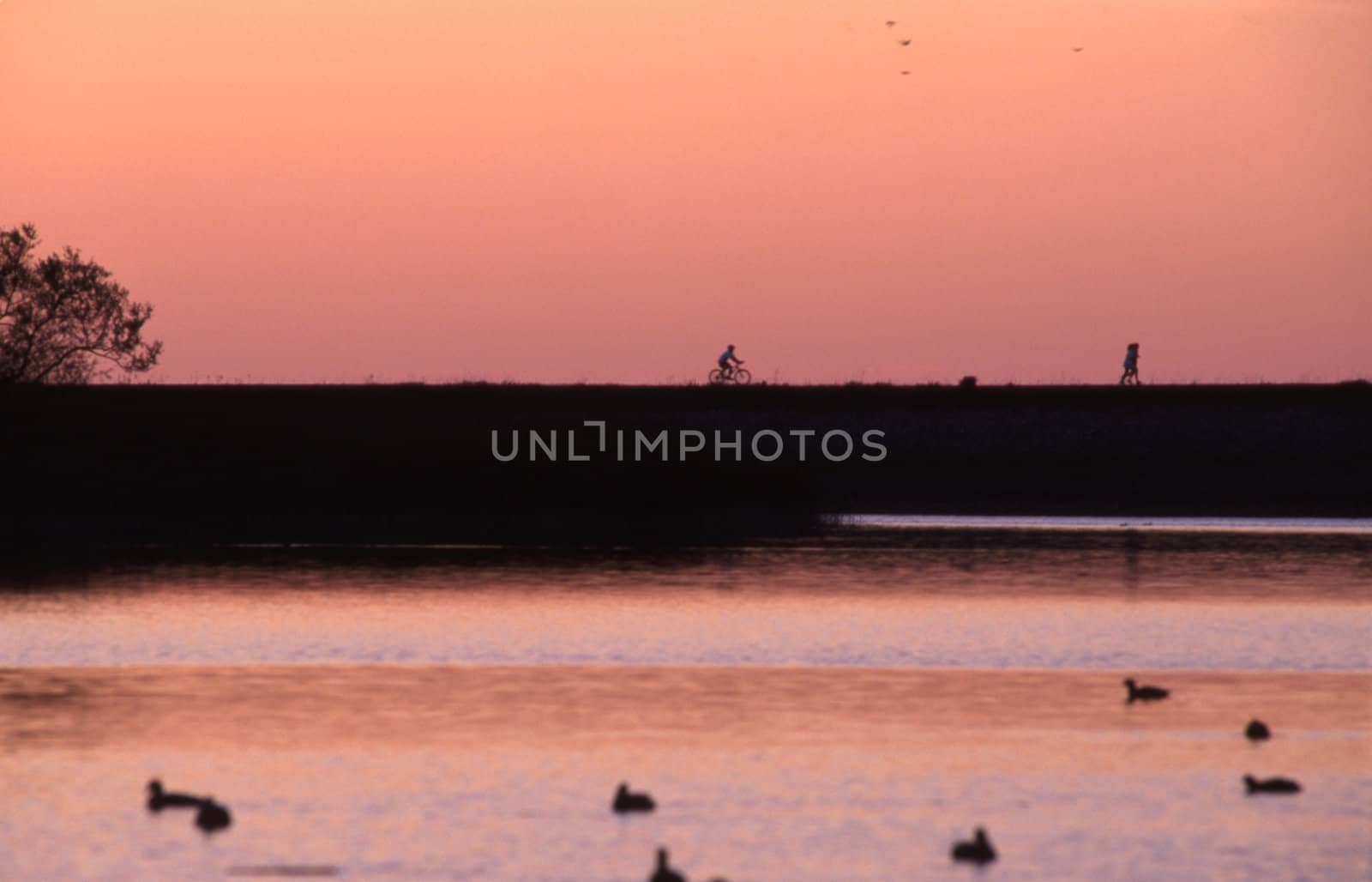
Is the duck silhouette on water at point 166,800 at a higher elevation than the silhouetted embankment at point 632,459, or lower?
lower

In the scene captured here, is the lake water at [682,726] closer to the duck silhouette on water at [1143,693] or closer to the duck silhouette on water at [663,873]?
the duck silhouette on water at [1143,693]

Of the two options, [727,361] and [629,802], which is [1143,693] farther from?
[727,361]

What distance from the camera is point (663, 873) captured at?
15312 mm

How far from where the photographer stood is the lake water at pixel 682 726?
17.1 m

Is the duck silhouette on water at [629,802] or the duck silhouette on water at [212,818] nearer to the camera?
the duck silhouette on water at [212,818]

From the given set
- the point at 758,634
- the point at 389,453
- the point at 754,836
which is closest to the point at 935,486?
the point at 389,453

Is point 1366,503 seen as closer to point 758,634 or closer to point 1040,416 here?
point 1040,416

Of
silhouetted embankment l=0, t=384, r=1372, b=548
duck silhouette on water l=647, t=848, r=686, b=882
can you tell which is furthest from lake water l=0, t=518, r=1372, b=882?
silhouetted embankment l=0, t=384, r=1372, b=548

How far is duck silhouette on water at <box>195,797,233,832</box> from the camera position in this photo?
17703mm

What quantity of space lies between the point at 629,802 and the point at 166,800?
3568 mm

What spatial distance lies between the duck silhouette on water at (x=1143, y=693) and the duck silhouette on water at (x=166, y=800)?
10.8 metres

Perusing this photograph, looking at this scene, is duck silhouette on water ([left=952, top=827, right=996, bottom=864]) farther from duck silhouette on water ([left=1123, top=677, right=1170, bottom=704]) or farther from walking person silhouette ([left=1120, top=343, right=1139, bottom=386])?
walking person silhouette ([left=1120, top=343, right=1139, bottom=386])

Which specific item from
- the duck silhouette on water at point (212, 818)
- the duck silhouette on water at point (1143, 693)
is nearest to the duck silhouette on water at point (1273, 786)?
the duck silhouette on water at point (1143, 693)

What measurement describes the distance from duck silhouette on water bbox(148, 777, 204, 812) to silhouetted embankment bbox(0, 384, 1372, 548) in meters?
38.3
